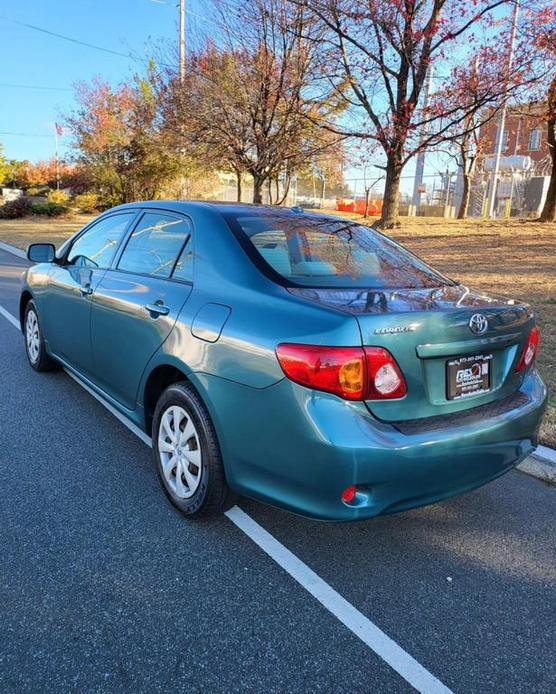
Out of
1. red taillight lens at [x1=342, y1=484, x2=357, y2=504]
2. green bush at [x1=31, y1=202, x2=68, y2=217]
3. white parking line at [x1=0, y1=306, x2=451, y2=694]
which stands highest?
green bush at [x1=31, y1=202, x2=68, y2=217]

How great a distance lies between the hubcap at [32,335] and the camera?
5.20 meters

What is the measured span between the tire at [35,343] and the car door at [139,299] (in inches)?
58.1

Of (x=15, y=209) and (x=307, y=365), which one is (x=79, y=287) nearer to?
(x=307, y=365)

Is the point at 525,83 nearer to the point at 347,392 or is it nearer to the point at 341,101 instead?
the point at 341,101

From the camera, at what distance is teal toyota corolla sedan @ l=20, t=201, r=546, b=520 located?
7.30 ft

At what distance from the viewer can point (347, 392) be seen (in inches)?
87.4

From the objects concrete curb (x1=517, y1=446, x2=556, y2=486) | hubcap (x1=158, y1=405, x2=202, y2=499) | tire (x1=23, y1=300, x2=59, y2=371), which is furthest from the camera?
tire (x1=23, y1=300, x2=59, y2=371)

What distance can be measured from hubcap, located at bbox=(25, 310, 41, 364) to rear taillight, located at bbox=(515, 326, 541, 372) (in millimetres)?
4121

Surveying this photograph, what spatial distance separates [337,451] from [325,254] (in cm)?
141

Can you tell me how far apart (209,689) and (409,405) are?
4.30 ft

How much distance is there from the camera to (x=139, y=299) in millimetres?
3293

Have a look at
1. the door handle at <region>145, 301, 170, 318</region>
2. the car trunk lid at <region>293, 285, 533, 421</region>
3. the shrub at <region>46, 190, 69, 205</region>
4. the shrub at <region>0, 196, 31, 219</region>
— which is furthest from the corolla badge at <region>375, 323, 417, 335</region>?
the shrub at <region>46, 190, 69, 205</region>

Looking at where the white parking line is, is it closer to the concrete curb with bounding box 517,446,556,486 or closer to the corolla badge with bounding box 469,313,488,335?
the corolla badge with bounding box 469,313,488,335

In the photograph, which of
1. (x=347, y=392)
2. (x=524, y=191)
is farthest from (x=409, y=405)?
(x=524, y=191)
